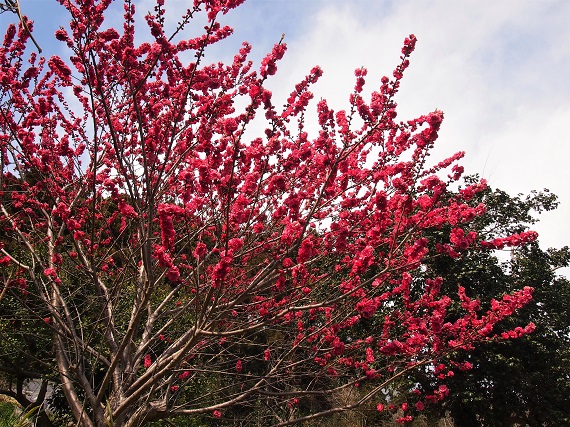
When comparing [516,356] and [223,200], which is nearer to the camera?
[223,200]

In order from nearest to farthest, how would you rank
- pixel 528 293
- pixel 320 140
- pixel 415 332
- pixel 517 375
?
1. pixel 320 140
2. pixel 528 293
3. pixel 415 332
4. pixel 517 375

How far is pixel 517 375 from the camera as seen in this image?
420 inches

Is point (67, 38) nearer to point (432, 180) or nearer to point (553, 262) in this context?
point (432, 180)

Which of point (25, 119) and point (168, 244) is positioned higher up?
point (25, 119)

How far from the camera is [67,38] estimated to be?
10.7ft

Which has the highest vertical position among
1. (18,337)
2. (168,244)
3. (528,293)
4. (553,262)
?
(553,262)

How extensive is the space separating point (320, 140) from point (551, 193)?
1278 centimetres

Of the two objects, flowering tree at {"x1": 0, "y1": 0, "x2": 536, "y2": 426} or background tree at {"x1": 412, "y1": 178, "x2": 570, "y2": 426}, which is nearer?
flowering tree at {"x1": 0, "y1": 0, "x2": 536, "y2": 426}

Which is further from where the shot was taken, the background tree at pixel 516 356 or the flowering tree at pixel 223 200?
the background tree at pixel 516 356

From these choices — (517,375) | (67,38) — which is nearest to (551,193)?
(517,375)

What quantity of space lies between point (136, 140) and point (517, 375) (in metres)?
11.1

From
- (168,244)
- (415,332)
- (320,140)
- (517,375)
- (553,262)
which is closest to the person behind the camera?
(168,244)

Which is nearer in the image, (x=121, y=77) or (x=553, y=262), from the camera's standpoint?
(x=121, y=77)

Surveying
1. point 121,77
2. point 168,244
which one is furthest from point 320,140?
point 121,77
